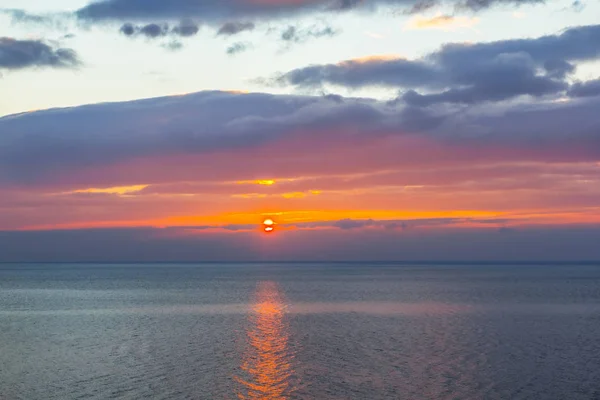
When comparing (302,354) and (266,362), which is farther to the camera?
(302,354)

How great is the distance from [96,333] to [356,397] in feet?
143

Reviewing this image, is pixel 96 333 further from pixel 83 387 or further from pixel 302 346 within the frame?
pixel 83 387

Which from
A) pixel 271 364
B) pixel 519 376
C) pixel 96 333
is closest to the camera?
pixel 519 376

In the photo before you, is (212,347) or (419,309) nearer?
(212,347)

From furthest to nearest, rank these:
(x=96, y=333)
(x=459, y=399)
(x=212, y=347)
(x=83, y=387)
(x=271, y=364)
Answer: (x=96, y=333) → (x=212, y=347) → (x=271, y=364) → (x=83, y=387) → (x=459, y=399)

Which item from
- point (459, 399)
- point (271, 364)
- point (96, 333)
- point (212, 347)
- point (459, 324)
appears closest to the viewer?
point (459, 399)

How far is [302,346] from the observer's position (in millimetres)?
63688

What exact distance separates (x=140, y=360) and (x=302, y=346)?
51.6 ft

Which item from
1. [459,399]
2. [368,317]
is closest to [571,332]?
[368,317]

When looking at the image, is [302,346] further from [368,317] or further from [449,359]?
[368,317]

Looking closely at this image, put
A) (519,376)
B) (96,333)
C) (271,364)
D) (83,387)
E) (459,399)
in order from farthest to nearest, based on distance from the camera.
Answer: (96,333)
(271,364)
(519,376)
(83,387)
(459,399)

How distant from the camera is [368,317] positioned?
9350 centimetres

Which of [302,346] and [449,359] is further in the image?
[302,346]

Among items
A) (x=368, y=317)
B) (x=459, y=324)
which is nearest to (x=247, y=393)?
(x=459, y=324)
